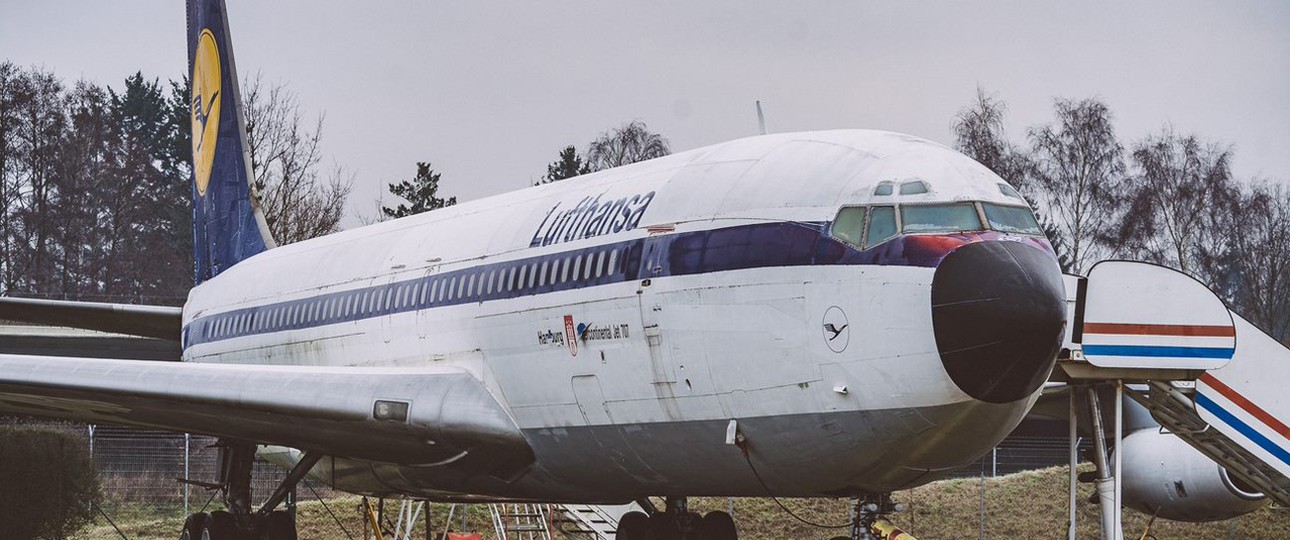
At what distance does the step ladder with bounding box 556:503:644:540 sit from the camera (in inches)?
859

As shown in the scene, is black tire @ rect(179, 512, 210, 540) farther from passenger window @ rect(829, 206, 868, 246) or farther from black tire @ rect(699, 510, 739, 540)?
passenger window @ rect(829, 206, 868, 246)

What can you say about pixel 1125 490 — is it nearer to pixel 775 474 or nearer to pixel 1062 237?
pixel 775 474

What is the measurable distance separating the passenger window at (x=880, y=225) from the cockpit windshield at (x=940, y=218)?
0.08 m

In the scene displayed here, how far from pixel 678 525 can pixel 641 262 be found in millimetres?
3893

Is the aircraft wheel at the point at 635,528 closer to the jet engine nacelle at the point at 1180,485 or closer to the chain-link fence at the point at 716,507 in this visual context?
the jet engine nacelle at the point at 1180,485

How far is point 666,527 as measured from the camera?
15688 millimetres

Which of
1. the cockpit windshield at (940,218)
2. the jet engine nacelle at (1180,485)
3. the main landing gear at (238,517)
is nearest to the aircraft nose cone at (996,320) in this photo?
the cockpit windshield at (940,218)

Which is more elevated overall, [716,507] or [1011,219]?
[1011,219]

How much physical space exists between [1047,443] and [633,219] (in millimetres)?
32123

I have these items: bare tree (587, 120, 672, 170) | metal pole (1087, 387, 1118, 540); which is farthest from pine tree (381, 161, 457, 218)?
metal pole (1087, 387, 1118, 540)

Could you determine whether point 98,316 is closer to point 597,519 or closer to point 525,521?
point 597,519

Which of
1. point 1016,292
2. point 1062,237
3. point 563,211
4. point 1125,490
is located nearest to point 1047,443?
point 1062,237

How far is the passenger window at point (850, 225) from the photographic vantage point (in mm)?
11180

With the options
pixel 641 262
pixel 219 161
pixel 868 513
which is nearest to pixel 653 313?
pixel 641 262
